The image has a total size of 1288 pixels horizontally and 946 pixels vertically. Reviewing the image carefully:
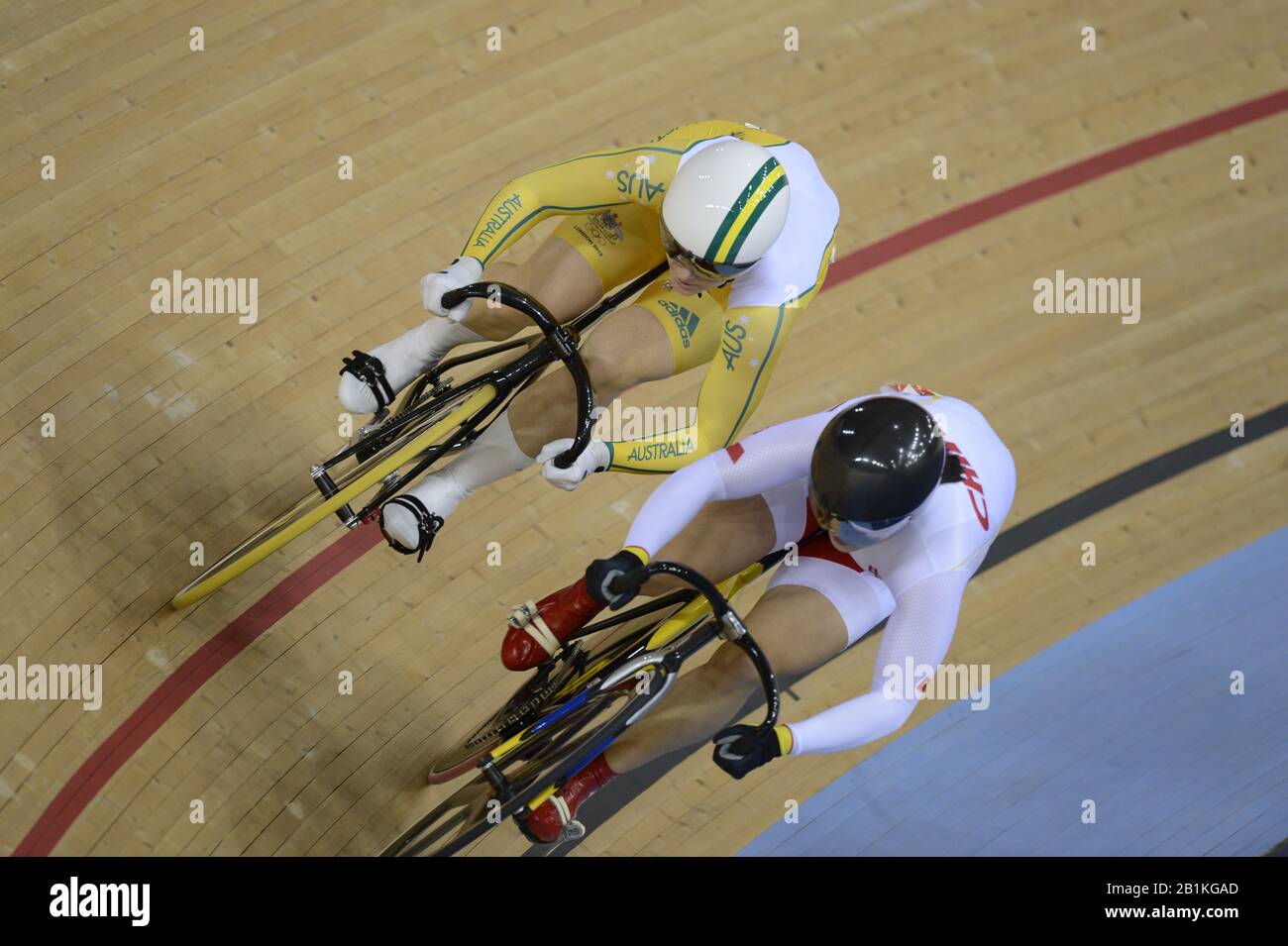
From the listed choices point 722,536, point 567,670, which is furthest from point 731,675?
point 567,670

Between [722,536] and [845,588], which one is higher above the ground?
[722,536]

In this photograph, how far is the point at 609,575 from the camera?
2.71 meters

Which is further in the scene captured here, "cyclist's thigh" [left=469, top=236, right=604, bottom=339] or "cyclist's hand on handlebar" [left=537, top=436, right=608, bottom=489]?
"cyclist's thigh" [left=469, top=236, right=604, bottom=339]

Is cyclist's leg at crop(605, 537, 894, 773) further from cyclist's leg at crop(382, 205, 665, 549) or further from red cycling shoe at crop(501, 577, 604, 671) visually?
cyclist's leg at crop(382, 205, 665, 549)

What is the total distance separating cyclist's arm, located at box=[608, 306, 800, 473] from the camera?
3.00 m

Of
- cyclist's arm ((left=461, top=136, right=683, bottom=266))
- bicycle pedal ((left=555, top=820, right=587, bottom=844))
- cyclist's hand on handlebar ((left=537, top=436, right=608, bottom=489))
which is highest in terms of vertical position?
cyclist's arm ((left=461, top=136, right=683, bottom=266))

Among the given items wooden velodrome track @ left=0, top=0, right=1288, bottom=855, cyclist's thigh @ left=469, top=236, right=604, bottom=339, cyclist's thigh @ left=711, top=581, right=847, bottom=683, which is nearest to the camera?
cyclist's thigh @ left=711, top=581, right=847, bottom=683

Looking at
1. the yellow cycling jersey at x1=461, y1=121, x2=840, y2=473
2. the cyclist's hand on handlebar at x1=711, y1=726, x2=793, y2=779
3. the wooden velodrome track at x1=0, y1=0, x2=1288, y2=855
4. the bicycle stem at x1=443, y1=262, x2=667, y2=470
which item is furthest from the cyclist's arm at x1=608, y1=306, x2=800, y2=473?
the wooden velodrome track at x1=0, y1=0, x2=1288, y2=855

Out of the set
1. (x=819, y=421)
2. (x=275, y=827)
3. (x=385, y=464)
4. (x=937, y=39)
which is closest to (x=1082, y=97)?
(x=937, y=39)

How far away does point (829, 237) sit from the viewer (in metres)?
3.18

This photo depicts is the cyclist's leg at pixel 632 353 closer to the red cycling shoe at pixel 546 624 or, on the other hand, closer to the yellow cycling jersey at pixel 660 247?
the yellow cycling jersey at pixel 660 247

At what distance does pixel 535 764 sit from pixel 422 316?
5.64 ft

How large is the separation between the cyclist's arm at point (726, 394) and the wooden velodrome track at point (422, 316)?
109 centimetres

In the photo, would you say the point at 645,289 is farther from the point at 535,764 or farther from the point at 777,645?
the point at 535,764
